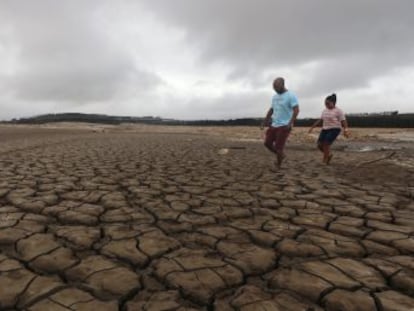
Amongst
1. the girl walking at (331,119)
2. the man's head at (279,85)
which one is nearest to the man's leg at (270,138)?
the man's head at (279,85)

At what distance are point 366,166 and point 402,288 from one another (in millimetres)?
5181

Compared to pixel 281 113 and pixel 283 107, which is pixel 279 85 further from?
pixel 281 113

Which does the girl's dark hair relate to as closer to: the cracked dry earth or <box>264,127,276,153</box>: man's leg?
<box>264,127,276,153</box>: man's leg

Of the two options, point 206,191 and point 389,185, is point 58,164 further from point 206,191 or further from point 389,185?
point 389,185

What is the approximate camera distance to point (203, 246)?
2.41 meters

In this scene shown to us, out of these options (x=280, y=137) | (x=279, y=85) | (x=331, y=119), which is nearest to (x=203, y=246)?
(x=280, y=137)

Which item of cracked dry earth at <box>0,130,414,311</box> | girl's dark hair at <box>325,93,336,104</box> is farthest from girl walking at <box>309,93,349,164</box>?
cracked dry earth at <box>0,130,414,311</box>

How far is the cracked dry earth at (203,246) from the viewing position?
1.74m

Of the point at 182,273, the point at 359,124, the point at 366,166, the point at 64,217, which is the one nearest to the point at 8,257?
the point at 64,217

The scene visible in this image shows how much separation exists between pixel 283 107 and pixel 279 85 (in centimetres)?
42

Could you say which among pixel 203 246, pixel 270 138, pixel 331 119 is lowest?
pixel 203 246

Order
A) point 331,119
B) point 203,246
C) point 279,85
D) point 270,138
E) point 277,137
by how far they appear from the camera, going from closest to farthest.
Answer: point 203,246
point 279,85
point 277,137
point 270,138
point 331,119

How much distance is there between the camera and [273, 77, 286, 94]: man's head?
5.96 m

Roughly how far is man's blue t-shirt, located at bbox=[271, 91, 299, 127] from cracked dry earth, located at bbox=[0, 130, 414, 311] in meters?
1.83
